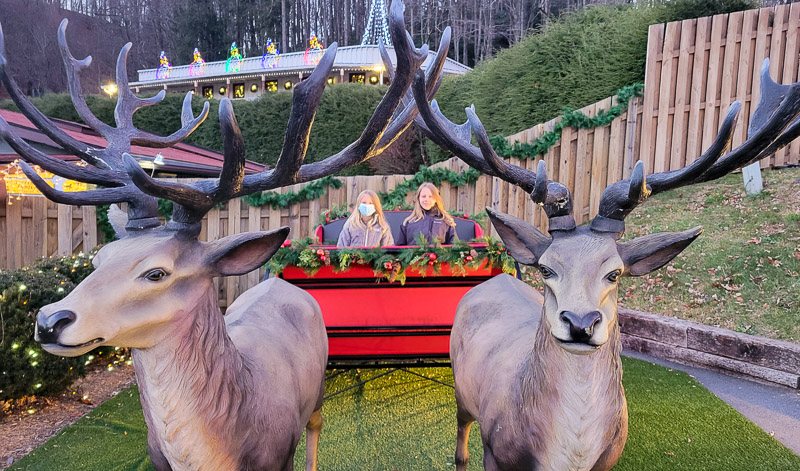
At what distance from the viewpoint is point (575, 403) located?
1.62m

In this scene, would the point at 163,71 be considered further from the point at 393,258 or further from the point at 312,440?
the point at 312,440

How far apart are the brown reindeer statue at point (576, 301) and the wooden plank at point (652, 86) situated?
7.19 m

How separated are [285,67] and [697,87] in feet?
71.7

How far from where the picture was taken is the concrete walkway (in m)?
3.37

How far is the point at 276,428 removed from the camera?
1.85m

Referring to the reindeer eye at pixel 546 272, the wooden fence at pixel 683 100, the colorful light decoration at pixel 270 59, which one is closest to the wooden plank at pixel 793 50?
the wooden fence at pixel 683 100

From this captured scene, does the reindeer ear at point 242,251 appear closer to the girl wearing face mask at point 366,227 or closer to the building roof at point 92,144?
the girl wearing face mask at point 366,227

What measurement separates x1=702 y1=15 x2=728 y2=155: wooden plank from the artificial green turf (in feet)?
17.7

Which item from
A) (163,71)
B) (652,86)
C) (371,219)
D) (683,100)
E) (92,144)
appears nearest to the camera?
(92,144)

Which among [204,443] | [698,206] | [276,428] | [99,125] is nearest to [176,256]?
[204,443]

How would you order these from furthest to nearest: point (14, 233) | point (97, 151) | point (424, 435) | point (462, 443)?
1. point (14, 233)
2. point (424, 435)
3. point (462, 443)
4. point (97, 151)

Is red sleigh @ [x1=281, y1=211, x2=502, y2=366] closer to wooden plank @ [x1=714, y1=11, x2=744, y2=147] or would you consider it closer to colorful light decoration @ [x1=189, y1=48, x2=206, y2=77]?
wooden plank @ [x1=714, y1=11, x2=744, y2=147]

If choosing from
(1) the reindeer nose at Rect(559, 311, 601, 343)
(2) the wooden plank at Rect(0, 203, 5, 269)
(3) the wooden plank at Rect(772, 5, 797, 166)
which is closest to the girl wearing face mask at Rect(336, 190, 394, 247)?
(1) the reindeer nose at Rect(559, 311, 601, 343)

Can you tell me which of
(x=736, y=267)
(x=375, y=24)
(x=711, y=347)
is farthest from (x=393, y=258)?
(x=375, y=24)
